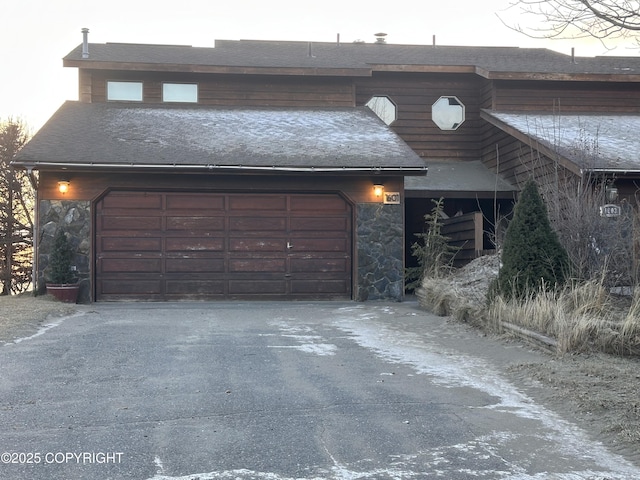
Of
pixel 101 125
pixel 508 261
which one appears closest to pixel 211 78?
pixel 101 125

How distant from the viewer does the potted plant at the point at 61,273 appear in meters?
12.8

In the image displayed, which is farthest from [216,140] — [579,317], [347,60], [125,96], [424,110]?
[579,317]

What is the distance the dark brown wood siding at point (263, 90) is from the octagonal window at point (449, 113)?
2.39 meters

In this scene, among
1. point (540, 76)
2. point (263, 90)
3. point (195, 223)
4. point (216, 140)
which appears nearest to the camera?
point (195, 223)

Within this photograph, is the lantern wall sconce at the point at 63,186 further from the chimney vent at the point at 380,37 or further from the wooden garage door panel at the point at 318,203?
the chimney vent at the point at 380,37

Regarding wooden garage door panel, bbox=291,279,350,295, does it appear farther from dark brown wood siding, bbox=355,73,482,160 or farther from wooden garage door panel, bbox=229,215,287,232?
dark brown wood siding, bbox=355,73,482,160

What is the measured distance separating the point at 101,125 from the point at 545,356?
11.2 meters

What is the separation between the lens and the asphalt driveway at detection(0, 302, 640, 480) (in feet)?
13.4

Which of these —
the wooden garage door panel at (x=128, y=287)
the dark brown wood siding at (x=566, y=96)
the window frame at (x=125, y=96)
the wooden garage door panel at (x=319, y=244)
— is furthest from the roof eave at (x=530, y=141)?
the window frame at (x=125, y=96)

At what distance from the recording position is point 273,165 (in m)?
13.3

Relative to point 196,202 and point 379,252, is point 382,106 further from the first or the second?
point 196,202

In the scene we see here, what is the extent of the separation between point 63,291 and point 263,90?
763 centimetres

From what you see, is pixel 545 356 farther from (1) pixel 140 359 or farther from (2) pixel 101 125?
(2) pixel 101 125

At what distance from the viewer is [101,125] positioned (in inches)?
594
